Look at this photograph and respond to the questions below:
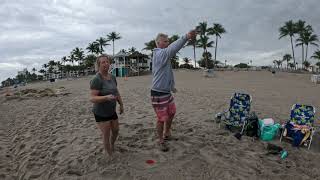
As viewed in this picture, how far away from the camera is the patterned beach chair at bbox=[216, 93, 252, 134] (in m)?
5.95

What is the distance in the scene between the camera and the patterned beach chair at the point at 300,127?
16.8 ft

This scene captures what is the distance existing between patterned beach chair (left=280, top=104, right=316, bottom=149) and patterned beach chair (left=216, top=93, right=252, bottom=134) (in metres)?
0.82

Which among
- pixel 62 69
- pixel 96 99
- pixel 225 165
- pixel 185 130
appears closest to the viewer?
pixel 96 99

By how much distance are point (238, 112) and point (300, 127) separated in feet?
3.98

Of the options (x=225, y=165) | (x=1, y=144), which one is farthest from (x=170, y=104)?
(x=1, y=144)

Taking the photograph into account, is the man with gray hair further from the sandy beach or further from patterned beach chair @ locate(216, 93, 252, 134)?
patterned beach chair @ locate(216, 93, 252, 134)

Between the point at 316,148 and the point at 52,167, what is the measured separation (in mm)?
4275

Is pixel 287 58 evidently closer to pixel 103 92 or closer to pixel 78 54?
pixel 78 54

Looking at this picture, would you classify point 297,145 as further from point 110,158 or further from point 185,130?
point 110,158

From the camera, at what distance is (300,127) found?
5309mm

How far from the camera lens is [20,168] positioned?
441 centimetres

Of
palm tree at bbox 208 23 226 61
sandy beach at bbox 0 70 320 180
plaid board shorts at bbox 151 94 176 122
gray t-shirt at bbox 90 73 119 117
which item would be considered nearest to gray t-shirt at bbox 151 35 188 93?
plaid board shorts at bbox 151 94 176 122

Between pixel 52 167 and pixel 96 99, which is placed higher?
pixel 96 99

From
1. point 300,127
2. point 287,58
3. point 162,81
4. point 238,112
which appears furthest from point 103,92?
point 287,58
